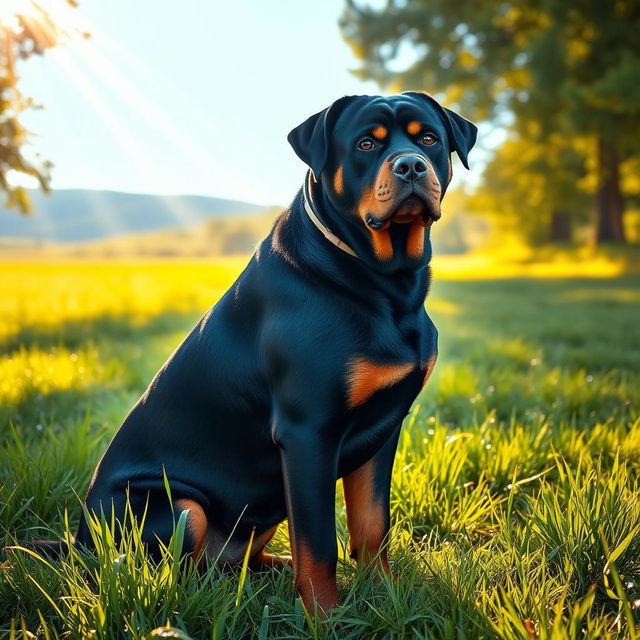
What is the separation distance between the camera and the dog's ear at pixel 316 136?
2.21m

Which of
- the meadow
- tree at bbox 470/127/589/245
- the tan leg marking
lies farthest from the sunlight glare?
tree at bbox 470/127/589/245

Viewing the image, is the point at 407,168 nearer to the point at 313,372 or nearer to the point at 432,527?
the point at 313,372

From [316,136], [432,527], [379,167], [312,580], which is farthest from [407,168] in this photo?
[432,527]

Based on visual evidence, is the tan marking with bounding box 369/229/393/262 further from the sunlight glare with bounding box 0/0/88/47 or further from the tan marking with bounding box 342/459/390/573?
the sunlight glare with bounding box 0/0/88/47

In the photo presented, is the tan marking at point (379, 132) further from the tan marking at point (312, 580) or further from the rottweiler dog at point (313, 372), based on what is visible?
the tan marking at point (312, 580)

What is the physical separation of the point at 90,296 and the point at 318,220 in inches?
457

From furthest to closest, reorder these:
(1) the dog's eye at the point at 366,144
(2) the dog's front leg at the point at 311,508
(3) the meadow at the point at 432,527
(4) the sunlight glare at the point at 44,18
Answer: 1. (4) the sunlight glare at the point at 44,18
2. (1) the dog's eye at the point at 366,144
3. (2) the dog's front leg at the point at 311,508
4. (3) the meadow at the point at 432,527

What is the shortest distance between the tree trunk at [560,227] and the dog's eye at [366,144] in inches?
1300

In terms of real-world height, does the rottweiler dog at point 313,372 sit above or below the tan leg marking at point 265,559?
above

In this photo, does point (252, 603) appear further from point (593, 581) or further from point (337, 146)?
point (337, 146)

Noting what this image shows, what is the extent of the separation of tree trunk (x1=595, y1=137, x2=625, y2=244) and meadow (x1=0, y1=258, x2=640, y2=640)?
1803cm

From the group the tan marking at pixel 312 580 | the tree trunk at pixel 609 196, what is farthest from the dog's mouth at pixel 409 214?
the tree trunk at pixel 609 196

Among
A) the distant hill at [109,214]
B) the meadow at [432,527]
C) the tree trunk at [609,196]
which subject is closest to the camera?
the meadow at [432,527]

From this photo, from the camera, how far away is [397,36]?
23.1m
